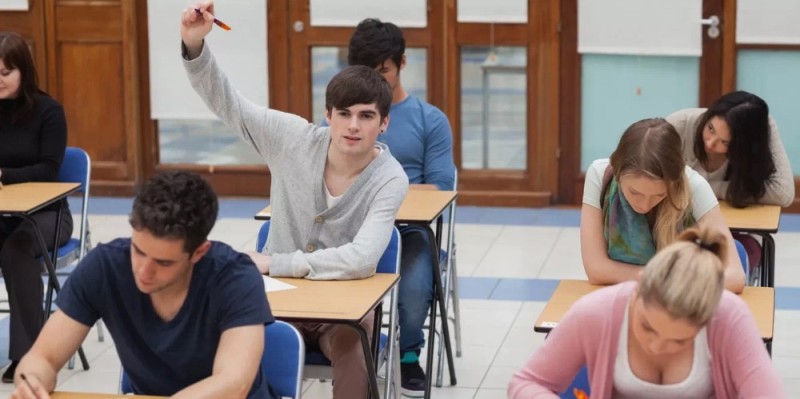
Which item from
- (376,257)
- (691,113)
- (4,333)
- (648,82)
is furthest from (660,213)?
(648,82)

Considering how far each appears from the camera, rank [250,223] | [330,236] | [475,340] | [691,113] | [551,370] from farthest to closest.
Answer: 1. [250,223]
2. [475,340]
3. [691,113]
4. [330,236]
5. [551,370]

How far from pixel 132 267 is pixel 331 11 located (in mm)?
4915

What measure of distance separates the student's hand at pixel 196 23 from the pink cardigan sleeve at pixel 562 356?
1.42m

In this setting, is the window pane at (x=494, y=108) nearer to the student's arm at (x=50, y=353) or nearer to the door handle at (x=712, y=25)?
the door handle at (x=712, y=25)

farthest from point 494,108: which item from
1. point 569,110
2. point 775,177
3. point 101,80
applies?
point 775,177

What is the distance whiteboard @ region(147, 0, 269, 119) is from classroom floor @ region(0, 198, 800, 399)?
673 mm

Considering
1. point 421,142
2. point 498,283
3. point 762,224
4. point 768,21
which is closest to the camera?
point 762,224

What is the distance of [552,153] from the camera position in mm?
7336

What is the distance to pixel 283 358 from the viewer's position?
9.23 feet

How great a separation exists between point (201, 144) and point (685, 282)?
583 cm

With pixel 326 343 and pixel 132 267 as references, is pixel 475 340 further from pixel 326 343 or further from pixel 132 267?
pixel 132 267

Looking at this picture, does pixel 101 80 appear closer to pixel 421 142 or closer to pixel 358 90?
pixel 421 142

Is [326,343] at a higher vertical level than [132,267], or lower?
lower

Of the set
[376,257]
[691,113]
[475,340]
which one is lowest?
[475,340]
